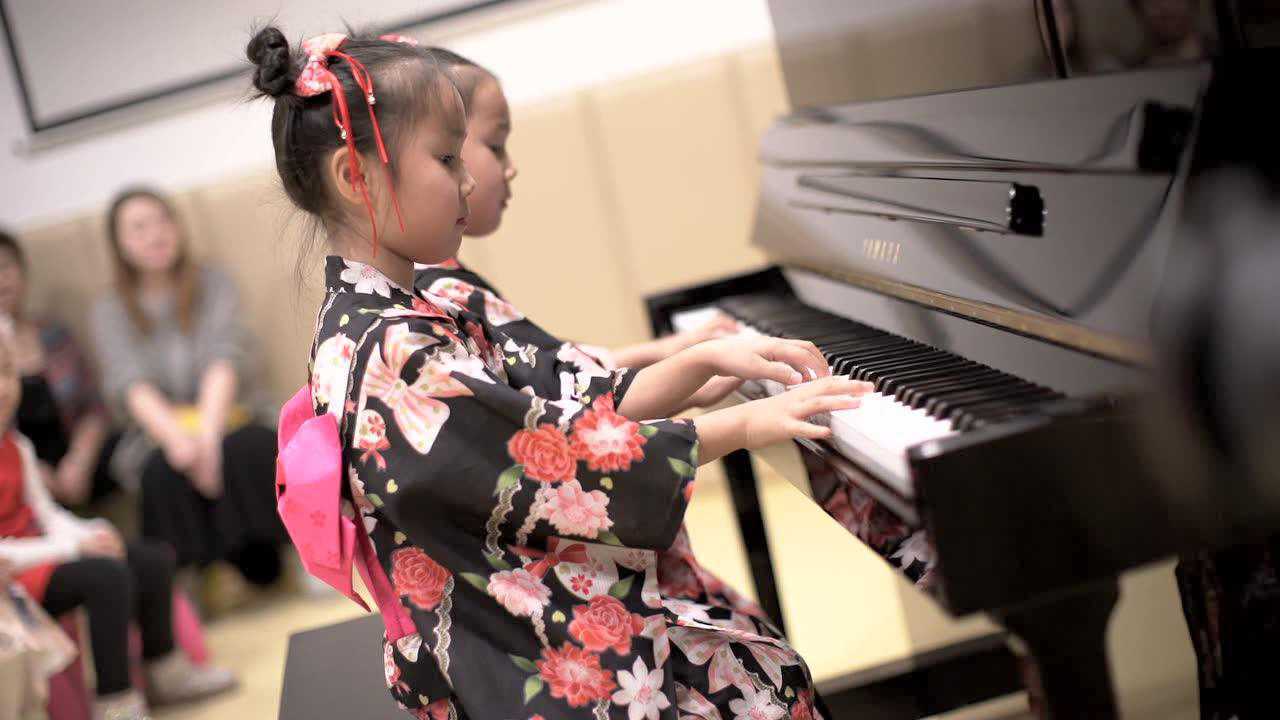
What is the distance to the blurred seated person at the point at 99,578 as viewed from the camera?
264 centimetres

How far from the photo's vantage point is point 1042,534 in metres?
0.93

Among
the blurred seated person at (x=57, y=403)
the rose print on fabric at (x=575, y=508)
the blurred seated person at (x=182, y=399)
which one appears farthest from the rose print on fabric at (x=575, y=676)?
the blurred seated person at (x=57, y=403)

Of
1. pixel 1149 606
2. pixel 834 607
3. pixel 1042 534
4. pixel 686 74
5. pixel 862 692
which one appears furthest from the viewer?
pixel 686 74

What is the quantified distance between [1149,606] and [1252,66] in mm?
877

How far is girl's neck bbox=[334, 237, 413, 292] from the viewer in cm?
128

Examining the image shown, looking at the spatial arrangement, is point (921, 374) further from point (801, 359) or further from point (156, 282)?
point (156, 282)

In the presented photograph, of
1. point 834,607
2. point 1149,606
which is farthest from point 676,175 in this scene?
point 1149,606

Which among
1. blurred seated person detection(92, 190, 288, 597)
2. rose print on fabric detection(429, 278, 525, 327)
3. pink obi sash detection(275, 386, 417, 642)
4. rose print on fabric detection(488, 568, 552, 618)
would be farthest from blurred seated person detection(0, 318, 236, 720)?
rose print on fabric detection(488, 568, 552, 618)

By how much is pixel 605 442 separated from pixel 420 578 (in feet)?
0.76

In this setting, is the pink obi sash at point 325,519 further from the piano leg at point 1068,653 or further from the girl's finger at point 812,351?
the piano leg at point 1068,653

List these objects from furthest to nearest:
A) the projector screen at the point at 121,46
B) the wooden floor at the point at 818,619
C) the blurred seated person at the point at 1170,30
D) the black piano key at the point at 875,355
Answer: the projector screen at the point at 121,46 → the wooden floor at the point at 818,619 → the black piano key at the point at 875,355 → the blurred seated person at the point at 1170,30

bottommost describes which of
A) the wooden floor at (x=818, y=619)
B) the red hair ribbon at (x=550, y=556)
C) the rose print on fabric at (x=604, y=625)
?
the wooden floor at (x=818, y=619)

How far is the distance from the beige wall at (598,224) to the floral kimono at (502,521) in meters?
2.15

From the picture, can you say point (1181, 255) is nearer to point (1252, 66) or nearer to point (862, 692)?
point (1252, 66)
